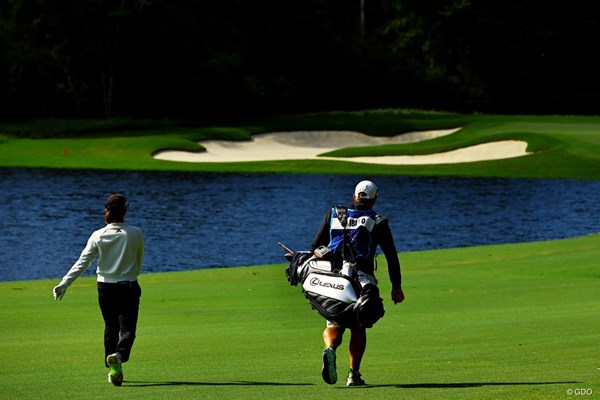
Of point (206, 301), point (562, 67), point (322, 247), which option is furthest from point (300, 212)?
point (562, 67)

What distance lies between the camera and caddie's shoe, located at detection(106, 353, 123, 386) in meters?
9.70

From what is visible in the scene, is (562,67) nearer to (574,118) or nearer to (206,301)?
(574,118)

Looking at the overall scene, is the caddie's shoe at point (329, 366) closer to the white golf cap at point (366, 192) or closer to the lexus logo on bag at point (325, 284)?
the lexus logo on bag at point (325, 284)

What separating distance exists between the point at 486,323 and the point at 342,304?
4.76 m

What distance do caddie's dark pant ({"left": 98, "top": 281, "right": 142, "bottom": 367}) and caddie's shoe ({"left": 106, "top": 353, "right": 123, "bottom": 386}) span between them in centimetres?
27

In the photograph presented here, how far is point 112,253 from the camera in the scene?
32.9ft

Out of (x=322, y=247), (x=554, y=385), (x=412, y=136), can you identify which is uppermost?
(x=322, y=247)

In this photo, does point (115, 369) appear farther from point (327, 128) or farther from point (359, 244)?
point (327, 128)

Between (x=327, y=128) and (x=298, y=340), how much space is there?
49.5 m

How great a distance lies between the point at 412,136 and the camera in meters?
60.2

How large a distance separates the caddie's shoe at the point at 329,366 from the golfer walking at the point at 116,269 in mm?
1754

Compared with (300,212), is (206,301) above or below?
above
